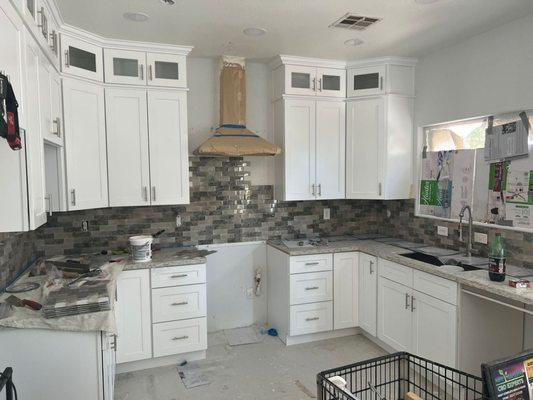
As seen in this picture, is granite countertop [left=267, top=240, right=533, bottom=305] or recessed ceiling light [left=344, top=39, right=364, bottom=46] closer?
granite countertop [left=267, top=240, right=533, bottom=305]

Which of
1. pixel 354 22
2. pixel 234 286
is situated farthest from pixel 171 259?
pixel 354 22

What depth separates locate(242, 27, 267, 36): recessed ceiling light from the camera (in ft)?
9.62

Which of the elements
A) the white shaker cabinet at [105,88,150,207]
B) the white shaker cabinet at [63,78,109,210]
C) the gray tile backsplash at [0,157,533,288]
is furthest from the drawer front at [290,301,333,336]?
the white shaker cabinet at [63,78,109,210]

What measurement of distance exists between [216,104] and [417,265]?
235 cm

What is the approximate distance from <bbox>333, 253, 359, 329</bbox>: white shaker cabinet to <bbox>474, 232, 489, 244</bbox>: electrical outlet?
3.35ft

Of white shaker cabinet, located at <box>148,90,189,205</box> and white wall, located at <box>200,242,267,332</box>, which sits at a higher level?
white shaker cabinet, located at <box>148,90,189,205</box>

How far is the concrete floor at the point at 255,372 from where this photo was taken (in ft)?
9.17

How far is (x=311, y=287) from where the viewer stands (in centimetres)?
353

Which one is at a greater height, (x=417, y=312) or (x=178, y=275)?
(x=178, y=275)

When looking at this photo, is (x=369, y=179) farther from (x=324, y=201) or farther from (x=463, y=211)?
(x=463, y=211)

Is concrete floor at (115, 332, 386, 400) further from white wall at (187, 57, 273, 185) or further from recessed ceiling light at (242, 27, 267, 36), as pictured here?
recessed ceiling light at (242, 27, 267, 36)

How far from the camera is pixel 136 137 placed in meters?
3.24

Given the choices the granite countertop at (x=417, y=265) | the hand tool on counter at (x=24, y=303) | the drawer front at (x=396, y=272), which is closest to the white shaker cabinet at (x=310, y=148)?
the granite countertop at (x=417, y=265)

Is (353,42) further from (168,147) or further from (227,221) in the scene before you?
(227,221)
